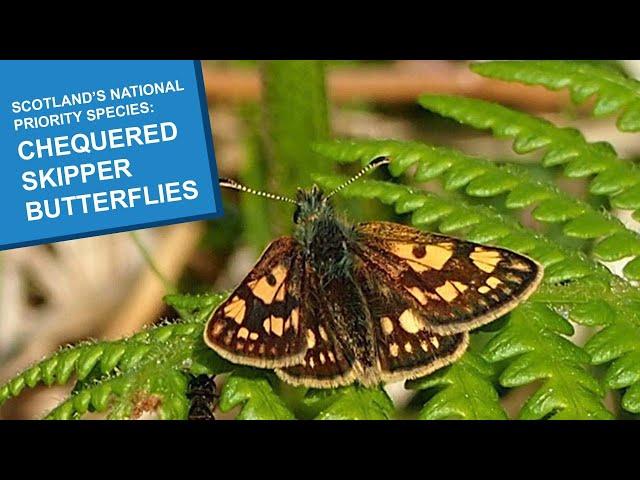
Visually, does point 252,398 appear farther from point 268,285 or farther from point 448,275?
point 448,275

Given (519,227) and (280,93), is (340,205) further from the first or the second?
(519,227)

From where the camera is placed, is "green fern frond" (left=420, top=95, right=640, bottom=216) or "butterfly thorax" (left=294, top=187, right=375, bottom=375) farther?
→ "green fern frond" (left=420, top=95, right=640, bottom=216)

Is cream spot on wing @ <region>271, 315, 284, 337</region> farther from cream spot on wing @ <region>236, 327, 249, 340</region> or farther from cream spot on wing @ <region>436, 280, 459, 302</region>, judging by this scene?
cream spot on wing @ <region>436, 280, 459, 302</region>

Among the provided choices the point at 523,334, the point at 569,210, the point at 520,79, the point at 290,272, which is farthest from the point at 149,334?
the point at 520,79

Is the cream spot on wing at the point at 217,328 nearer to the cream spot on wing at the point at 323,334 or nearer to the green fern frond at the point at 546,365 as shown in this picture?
the cream spot on wing at the point at 323,334

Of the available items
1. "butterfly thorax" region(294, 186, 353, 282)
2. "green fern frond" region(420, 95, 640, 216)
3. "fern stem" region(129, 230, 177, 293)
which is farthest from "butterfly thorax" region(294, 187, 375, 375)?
"fern stem" region(129, 230, 177, 293)

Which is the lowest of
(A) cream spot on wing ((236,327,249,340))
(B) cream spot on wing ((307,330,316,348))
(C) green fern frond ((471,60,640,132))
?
(B) cream spot on wing ((307,330,316,348))
